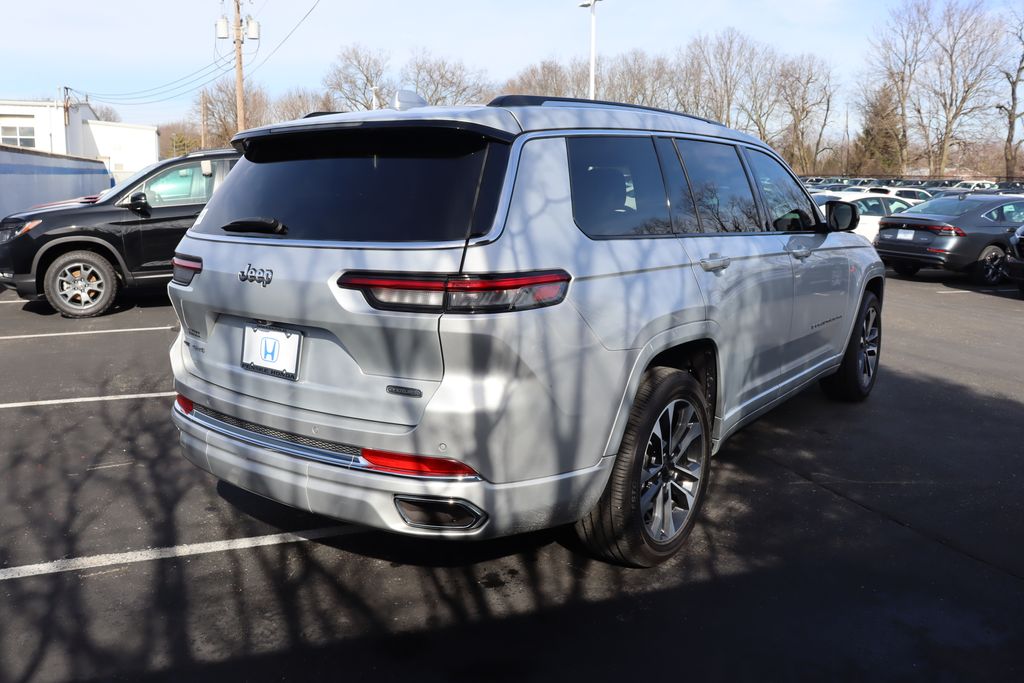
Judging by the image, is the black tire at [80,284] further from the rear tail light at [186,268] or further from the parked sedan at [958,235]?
the parked sedan at [958,235]

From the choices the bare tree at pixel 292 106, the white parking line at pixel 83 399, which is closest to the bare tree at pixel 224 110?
the bare tree at pixel 292 106

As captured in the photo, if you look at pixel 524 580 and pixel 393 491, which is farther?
pixel 524 580

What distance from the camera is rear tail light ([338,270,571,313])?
2748 millimetres

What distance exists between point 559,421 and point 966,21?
65984 millimetres

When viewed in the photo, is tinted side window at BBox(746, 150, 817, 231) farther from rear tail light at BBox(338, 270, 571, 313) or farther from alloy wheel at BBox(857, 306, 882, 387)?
rear tail light at BBox(338, 270, 571, 313)

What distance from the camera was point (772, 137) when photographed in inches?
2844

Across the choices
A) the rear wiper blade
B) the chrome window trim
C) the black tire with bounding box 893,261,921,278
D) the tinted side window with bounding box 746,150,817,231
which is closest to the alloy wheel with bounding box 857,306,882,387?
the tinted side window with bounding box 746,150,817,231

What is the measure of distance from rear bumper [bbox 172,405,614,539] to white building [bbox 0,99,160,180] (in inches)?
1649

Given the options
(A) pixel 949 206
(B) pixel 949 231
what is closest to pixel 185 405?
(B) pixel 949 231

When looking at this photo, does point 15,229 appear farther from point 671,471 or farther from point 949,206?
point 949,206

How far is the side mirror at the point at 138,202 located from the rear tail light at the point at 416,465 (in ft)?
27.4

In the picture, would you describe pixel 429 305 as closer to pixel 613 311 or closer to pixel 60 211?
pixel 613 311

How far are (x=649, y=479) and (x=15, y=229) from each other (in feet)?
30.5

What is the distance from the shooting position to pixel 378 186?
122 inches
